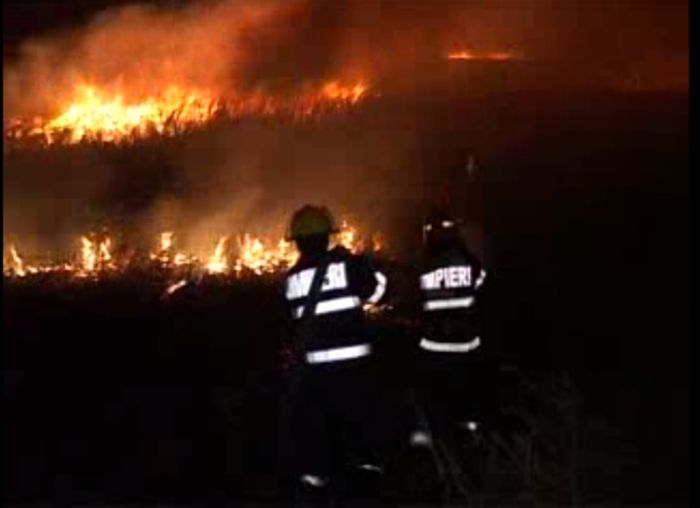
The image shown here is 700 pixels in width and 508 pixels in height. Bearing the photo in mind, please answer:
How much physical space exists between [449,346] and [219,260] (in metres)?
1.38

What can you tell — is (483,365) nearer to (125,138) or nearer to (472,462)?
(472,462)

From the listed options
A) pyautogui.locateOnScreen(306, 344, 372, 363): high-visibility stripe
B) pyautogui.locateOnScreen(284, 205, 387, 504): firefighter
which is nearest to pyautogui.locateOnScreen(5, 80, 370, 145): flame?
pyautogui.locateOnScreen(284, 205, 387, 504): firefighter

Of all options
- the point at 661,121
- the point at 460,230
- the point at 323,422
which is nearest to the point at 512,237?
the point at 460,230

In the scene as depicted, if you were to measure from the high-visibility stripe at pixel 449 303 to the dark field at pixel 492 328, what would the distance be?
0.15 meters

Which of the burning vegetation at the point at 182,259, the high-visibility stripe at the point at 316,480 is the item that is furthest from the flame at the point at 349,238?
the high-visibility stripe at the point at 316,480

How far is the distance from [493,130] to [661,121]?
3.02 ft

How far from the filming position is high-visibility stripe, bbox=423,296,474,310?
33.9ft

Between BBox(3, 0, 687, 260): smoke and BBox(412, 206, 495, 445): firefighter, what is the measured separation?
0.40m

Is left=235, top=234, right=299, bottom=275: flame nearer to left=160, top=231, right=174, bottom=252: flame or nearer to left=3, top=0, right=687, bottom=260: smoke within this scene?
left=3, top=0, right=687, bottom=260: smoke

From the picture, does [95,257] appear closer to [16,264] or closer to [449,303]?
[16,264]

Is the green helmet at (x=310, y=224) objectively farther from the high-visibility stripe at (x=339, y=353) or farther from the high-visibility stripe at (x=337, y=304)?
the high-visibility stripe at (x=339, y=353)

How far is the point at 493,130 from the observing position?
10445 millimetres

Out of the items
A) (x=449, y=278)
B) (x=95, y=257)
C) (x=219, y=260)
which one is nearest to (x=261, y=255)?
(x=219, y=260)

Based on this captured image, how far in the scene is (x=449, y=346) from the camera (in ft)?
34.1
